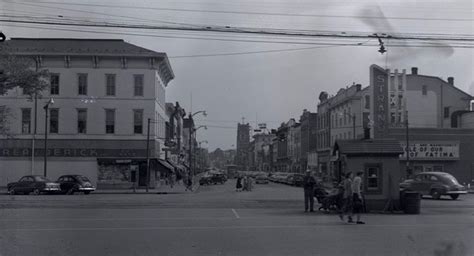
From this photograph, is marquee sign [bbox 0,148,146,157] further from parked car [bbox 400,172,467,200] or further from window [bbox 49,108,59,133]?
parked car [bbox 400,172,467,200]

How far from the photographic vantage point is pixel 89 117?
58.6m

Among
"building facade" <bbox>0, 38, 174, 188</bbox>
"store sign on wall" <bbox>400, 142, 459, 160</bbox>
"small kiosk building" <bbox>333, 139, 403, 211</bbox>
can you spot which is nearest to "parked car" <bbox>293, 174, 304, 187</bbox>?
"store sign on wall" <bbox>400, 142, 459, 160</bbox>

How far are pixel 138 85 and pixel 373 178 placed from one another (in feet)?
122

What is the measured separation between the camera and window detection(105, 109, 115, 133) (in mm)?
58812

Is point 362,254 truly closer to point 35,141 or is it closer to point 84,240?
point 84,240

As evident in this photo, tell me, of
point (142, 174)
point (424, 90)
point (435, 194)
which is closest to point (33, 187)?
point (142, 174)

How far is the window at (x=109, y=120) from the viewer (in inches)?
2315

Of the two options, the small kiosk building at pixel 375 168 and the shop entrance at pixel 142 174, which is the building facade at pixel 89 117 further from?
the small kiosk building at pixel 375 168

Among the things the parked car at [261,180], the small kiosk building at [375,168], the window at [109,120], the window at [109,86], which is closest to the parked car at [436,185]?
the small kiosk building at [375,168]

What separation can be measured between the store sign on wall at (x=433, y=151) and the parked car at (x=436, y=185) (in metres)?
20.3

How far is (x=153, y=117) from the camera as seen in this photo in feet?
195

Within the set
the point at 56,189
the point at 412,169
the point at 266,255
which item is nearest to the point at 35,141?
the point at 56,189

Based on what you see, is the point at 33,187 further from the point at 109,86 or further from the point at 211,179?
the point at 211,179

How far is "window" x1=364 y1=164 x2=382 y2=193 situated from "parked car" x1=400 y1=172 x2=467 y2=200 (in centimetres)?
1216
